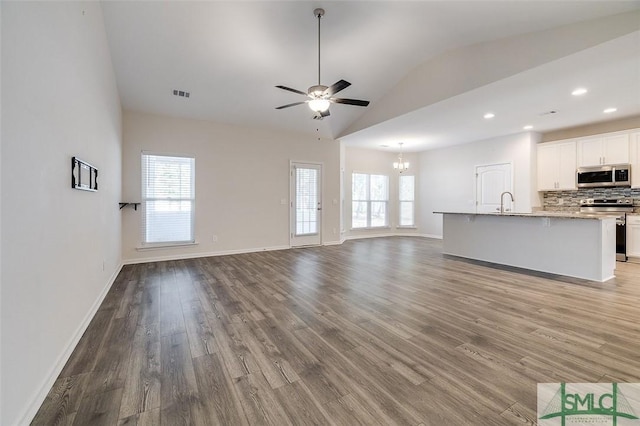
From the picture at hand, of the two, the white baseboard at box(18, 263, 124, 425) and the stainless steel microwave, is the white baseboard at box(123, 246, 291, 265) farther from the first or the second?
the stainless steel microwave

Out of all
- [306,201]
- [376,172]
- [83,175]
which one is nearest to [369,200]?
[376,172]

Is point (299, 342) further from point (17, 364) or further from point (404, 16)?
point (404, 16)

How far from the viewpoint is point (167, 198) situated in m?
5.64

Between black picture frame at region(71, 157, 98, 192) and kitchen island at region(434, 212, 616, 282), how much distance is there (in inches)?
231

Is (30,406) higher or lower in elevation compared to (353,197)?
lower

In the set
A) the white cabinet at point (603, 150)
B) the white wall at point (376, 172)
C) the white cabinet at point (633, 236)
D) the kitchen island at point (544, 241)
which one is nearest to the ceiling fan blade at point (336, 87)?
the kitchen island at point (544, 241)

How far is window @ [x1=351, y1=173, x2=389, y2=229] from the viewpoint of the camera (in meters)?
8.87

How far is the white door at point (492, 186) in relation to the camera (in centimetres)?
705

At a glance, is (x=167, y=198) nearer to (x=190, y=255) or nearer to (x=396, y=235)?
(x=190, y=255)

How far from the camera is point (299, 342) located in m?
2.31

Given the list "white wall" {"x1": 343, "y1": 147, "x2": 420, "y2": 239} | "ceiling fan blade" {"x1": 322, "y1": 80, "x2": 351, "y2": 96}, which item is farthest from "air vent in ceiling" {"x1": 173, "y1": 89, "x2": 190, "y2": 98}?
"white wall" {"x1": 343, "y1": 147, "x2": 420, "y2": 239}

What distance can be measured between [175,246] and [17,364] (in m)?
4.57

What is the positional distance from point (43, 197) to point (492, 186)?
334 inches

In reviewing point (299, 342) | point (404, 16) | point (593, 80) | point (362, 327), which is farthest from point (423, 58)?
point (299, 342)
